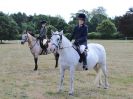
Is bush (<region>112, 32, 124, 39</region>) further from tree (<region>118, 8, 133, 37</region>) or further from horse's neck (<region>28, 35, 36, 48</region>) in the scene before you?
horse's neck (<region>28, 35, 36, 48</region>)

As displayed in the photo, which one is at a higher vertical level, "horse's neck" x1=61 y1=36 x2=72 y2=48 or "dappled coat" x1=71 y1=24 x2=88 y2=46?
"dappled coat" x1=71 y1=24 x2=88 y2=46

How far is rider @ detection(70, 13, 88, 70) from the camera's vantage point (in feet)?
37.4

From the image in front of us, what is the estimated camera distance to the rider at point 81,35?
1141 cm

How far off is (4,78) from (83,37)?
542cm

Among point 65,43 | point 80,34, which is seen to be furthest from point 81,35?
point 65,43

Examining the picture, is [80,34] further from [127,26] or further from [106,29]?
[106,29]

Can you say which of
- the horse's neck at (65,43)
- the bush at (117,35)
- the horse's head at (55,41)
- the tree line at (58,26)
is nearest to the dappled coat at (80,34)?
the horse's neck at (65,43)

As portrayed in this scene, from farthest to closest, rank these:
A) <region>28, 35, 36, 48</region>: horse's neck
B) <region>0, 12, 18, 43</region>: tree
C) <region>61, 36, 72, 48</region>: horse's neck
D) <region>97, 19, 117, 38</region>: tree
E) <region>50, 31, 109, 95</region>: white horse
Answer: <region>97, 19, 117, 38</region>: tree, <region>0, 12, 18, 43</region>: tree, <region>28, 35, 36, 48</region>: horse's neck, <region>61, 36, 72, 48</region>: horse's neck, <region>50, 31, 109, 95</region>: white horse

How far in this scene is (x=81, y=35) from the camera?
11.5 m

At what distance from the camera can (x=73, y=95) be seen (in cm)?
1121

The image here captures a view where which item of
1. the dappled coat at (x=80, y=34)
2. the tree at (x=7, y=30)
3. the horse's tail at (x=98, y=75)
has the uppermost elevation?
the tree at (x=7, y=30)

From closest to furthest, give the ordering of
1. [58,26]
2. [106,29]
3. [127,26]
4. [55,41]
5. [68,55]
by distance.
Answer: [55,41], [68,55], [58,26], [127,26], [106,29]

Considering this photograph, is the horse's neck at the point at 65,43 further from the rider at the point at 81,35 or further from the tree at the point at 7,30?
the tree at the point at 7,30

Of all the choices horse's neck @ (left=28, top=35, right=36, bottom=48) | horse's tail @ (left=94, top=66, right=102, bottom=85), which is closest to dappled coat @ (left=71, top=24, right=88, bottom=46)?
horse's tail @ (left=94, top=66, right=102, bottom=85)
